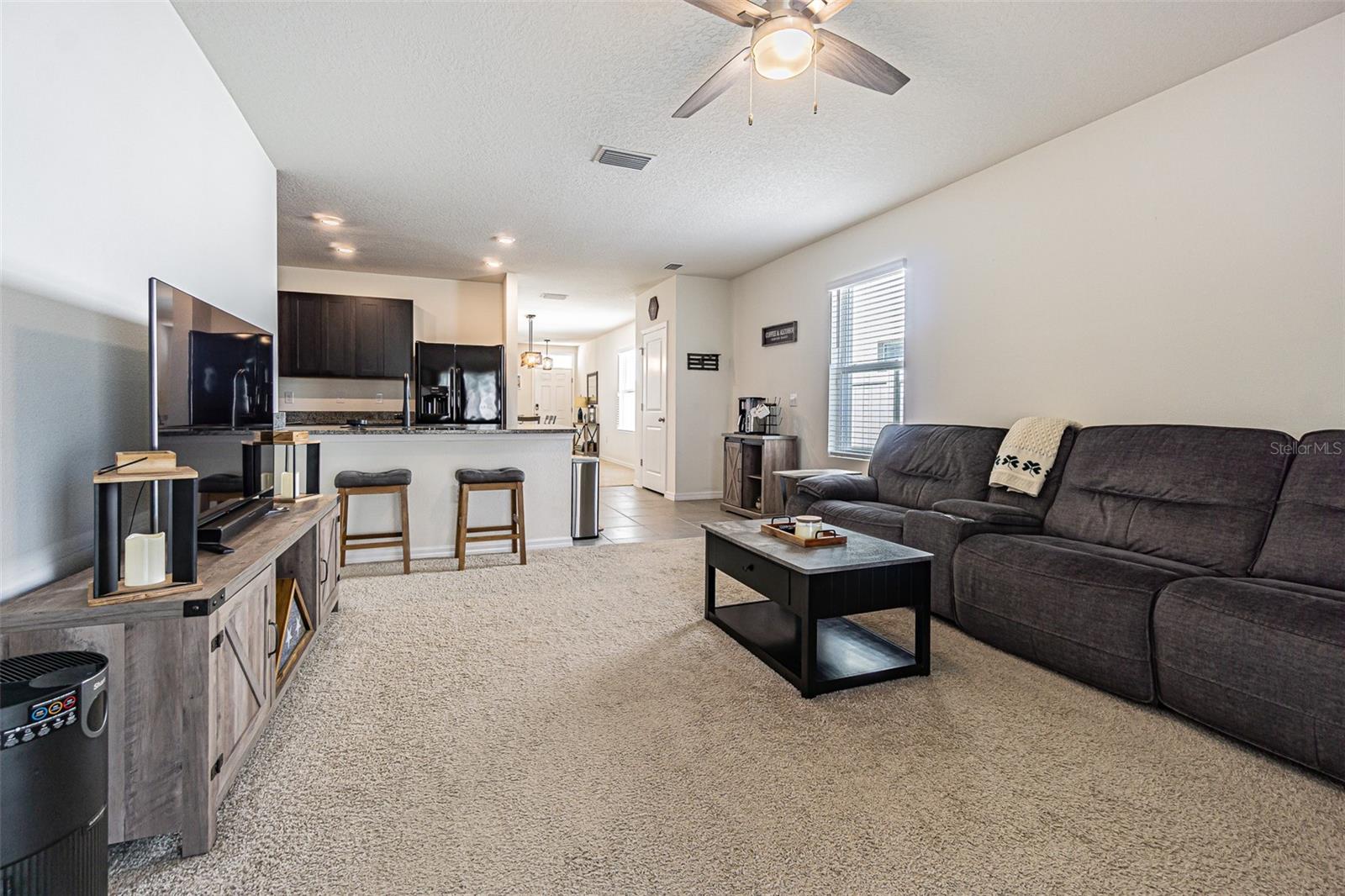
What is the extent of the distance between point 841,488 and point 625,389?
24.3 ft

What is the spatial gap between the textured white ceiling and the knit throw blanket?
5.71 ft

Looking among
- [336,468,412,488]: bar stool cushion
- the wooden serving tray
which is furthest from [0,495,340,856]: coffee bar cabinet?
[336,468,412,488]: bar stool cushion

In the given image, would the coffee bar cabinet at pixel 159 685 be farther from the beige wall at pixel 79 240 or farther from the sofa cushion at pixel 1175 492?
the sofa cushion at pixel 1175 492

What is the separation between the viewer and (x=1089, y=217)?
3389 millimetres

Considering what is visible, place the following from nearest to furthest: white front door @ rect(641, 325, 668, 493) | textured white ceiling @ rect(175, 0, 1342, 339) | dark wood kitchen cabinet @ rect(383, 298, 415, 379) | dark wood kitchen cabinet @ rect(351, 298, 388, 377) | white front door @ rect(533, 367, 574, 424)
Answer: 1. textured white ceiling @ rect(175, 0, 1342, 339)
2. dark wood kitchen cabinet @ rect(351, 298, 388, 377)
3. dark wood kitchen cabinet @ rect(383, 298, 415, 379)
4. white front door @ rect(641, 325, 668, 493)
5. white front door @ rect(533, 367, 574, 424)

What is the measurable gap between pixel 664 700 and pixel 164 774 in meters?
1.47

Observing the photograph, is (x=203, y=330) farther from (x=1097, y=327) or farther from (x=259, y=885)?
(x=1097, y=327)

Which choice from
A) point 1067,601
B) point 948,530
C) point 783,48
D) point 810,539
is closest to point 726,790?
point 810,539

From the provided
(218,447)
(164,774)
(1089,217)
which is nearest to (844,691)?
(164,774)

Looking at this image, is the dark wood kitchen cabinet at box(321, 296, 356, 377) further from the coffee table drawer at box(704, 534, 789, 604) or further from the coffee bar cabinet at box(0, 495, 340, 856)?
the coffee bar cabinet at box(0, 495, 340, 856)

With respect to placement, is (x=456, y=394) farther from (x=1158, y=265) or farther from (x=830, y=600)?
(x=1158, y=265)

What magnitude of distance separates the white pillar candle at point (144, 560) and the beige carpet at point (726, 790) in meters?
0.68

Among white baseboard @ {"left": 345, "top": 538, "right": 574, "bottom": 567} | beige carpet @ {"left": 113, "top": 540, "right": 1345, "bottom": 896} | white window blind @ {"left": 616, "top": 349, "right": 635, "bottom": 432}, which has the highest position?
white window blind @ {"left": 616, "top": 349, "right": 635, "bottom": 432}

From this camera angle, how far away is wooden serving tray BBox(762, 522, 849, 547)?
8.79ft
